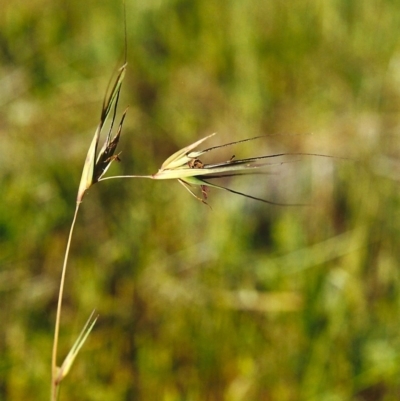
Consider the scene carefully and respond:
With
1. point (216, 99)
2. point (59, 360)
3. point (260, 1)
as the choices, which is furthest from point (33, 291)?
point (260, 1)

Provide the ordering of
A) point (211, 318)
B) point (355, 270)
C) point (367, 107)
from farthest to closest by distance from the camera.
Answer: point (367, 107) → point (355, 270) → point (211, 318)

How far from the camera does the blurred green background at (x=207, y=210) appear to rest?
1347mm

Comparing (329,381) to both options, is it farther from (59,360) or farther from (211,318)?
(59,360)

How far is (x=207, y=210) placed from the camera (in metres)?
1.79

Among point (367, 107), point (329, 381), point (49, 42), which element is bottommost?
point (329, 381)

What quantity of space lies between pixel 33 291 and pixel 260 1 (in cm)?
151

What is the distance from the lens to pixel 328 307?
144 cm

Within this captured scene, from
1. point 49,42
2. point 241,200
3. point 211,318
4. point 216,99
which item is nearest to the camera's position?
point 211,318

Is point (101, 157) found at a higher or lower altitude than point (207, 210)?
higher

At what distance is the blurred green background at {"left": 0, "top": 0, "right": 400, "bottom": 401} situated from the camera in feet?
4.42

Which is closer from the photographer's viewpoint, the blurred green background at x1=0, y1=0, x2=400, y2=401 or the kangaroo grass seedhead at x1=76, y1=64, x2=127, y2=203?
the kangaroo grass seedhead at x1=76, y1=64, x2=127, y2=203

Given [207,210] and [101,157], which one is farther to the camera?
[207,210]

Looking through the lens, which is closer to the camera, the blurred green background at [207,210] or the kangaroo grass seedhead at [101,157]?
the kangaroo grass seedhead at [101,157]

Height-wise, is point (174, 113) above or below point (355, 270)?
above
